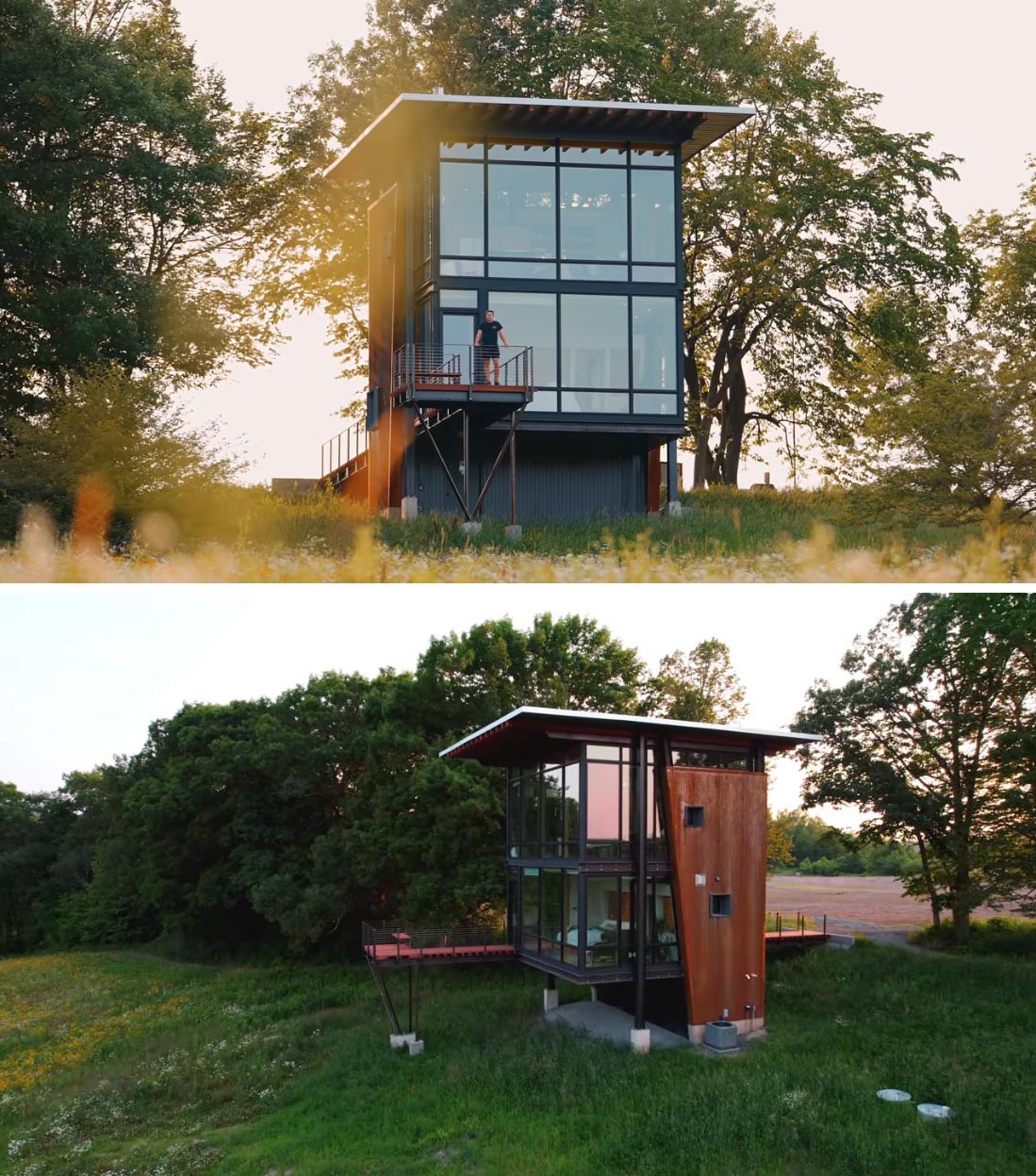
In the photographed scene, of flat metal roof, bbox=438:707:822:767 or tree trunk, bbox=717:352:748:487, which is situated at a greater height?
tree trunk, bbox=717:352:748:487

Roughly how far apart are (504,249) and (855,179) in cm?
1243

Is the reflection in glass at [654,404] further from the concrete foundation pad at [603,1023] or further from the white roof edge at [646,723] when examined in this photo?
the concrete foundation pad at [603,1023]

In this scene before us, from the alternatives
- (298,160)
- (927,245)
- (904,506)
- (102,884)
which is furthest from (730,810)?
(102,884)

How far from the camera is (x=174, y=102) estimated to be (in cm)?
2984

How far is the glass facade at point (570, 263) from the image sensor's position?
87.9 ft

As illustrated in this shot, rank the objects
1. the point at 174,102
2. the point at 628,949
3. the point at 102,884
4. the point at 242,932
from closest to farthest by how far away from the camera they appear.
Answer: the point at 628,949, the point at 174,102, the point at 242,932, the point at 102,884

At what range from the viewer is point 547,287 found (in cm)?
2680

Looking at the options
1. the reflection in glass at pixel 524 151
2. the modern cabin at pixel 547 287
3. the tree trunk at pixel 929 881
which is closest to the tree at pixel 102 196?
the modern cabin at pixel 547 287

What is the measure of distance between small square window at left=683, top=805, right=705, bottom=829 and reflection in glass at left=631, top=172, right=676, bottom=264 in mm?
11955

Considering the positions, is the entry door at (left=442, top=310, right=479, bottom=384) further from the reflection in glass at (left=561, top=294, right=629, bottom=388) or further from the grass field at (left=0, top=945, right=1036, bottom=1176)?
the grass field at (left=0, top=945, right=1036, bottom=1176)

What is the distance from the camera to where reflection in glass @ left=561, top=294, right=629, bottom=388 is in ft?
88.1

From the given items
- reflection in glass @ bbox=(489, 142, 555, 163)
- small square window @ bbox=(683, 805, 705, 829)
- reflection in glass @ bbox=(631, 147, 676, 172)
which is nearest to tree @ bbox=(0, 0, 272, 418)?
reflection in glass @ bbox=(489, 142, 555, 163)

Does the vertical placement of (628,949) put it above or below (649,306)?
below

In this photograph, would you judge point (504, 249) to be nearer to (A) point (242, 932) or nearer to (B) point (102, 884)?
(A) point (242, 932)
